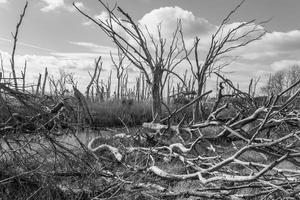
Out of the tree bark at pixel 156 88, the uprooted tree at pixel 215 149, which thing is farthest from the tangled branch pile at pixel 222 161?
the tree bark at pixel 156 88

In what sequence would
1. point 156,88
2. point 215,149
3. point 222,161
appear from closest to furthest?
point 222,161, point 215,149, point 156,88

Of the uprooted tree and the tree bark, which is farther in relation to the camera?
the tree bark

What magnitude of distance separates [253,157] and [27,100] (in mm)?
5113

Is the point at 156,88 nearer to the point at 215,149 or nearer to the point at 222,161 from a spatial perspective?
the point at 215,149

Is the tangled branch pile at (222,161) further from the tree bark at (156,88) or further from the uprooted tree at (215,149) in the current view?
the tree bark at (156,88)

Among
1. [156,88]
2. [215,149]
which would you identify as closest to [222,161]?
[215,149]

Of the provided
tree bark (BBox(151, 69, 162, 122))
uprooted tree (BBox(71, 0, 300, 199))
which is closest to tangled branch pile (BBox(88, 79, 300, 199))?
uprooted tree (BBox(71, 0, 300, 199))

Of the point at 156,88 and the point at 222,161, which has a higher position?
the point at 156,88

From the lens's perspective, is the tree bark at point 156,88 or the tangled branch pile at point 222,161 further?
the tree bark at point 156,88

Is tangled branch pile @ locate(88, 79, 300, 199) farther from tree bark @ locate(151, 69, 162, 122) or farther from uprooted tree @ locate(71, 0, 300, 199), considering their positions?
tree bark @ locate(151, 69, 162, 122)

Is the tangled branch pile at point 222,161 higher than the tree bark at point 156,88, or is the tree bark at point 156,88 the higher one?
the tree bark at point 156,88

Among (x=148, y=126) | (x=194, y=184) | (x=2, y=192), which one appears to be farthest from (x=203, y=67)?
(x=2, y=192)

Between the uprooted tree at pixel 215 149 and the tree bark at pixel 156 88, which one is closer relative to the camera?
the uprooted tree at pixel 215 149

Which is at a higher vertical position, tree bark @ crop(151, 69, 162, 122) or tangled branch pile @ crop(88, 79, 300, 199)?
tree bark @ crop(151, 69, 162, 122)
